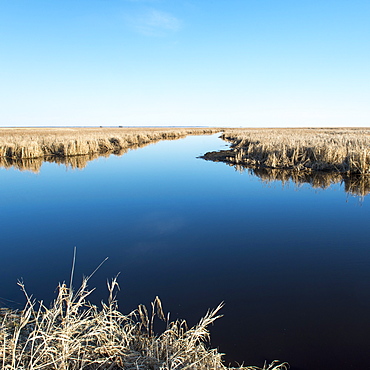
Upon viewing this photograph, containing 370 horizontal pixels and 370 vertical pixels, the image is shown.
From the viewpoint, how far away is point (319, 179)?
11117mm

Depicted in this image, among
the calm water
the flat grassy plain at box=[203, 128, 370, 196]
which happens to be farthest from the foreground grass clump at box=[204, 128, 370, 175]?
the calm water

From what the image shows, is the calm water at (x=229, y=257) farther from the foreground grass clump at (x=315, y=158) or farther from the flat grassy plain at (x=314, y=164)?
the foreground grass clump at (x=315, y=158)

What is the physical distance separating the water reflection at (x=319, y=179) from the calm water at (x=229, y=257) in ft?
2.13

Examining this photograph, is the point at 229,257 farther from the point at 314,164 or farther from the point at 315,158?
the point at 315,158

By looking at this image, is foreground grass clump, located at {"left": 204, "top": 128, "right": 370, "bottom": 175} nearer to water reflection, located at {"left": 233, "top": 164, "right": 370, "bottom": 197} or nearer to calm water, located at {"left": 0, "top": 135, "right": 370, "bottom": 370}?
water reflection, located at {"left": 233, "top": 164, "right": 370, "bottom": 197}

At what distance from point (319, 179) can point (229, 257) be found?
8.39m

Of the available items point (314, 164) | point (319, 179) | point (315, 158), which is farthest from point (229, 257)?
point (315, 158)

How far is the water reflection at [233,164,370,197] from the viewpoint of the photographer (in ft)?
31.2

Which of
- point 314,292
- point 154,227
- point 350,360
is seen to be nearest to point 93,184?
point 154,227

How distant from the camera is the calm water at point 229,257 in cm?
288

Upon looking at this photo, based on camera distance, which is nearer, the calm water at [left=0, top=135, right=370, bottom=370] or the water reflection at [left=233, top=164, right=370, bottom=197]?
the calm water at [left=0, top=135, right=370, bottom=370]

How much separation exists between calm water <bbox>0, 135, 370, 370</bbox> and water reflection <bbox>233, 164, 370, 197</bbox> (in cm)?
65

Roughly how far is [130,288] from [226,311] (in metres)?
1.43

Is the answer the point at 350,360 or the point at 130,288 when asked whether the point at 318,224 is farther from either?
the point at 130,288
